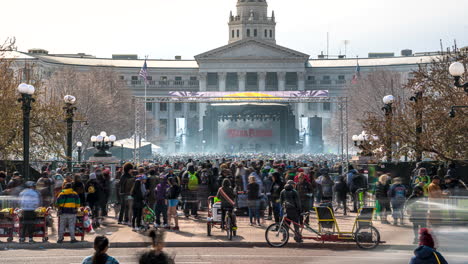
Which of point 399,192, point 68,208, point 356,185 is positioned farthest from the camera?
point 356,185

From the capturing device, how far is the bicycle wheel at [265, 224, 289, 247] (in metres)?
22.0

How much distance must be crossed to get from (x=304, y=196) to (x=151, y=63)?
456ft

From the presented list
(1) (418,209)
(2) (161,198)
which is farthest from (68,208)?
(1) (418,209)

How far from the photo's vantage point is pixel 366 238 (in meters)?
21.3

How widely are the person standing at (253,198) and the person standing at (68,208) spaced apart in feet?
19.5

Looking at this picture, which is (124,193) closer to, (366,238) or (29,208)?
(29,208)

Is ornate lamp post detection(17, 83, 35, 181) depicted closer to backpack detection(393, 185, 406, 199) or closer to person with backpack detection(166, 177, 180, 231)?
person with backpack detection(166, 177, 180, 231)

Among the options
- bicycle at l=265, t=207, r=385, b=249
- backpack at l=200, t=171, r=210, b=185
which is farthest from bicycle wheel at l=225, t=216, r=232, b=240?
backpack at l=200, t=171, r=210, b=185

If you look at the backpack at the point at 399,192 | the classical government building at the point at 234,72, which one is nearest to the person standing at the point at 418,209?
the backpack at the point at 399,192

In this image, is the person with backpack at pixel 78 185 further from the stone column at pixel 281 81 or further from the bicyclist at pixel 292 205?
the stone column at pixel 281 81

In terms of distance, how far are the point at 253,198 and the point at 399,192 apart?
177 inches

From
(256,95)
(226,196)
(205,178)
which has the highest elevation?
(256,95)

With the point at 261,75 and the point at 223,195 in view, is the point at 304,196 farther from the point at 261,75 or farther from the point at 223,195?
the point at 261,75

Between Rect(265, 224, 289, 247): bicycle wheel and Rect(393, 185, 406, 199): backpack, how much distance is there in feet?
16.9
